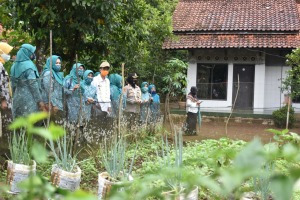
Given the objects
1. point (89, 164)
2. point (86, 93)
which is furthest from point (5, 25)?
point (89, 164)

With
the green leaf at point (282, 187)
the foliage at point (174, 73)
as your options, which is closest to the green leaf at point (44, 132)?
the green leaf at point (282, 187)

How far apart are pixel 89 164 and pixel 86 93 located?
6.69 feet

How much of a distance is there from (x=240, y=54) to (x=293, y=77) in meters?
2.59

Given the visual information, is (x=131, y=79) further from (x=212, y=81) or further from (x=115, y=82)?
(x=212, y=81)

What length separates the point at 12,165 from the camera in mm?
4199

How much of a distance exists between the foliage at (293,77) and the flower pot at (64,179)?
36.1 ft

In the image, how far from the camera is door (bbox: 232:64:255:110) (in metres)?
16.9

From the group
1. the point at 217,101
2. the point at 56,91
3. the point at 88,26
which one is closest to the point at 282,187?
the point at 56,91

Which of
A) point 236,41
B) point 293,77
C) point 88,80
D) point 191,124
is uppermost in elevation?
point 236,41

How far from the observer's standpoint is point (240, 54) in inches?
675

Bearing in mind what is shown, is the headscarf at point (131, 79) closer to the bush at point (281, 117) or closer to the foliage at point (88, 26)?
the foliage at point (88, 26)

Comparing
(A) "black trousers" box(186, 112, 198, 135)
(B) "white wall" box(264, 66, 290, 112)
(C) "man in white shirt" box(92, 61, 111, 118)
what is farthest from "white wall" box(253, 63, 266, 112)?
(C) "man in white shirt" box(92, 61, 111, 118)

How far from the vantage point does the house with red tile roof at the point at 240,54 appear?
16.6m

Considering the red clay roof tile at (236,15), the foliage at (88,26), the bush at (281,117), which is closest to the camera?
the foliage at (88,26)
